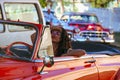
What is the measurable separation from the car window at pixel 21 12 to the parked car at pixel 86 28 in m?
6.63

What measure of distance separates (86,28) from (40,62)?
15315mm


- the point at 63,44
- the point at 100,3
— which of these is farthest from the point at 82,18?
the point at 100,3

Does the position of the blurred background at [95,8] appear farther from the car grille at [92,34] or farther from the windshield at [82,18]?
the car grille at [92,34]

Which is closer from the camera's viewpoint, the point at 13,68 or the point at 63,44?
the point at 13,68

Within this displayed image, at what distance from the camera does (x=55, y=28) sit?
7012 millimetres

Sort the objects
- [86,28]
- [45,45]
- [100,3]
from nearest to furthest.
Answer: [45,45], [86,28], [100,3]

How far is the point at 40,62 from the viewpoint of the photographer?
5156mm

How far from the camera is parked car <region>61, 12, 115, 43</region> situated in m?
19.2

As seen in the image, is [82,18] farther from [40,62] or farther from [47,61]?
[47,61]

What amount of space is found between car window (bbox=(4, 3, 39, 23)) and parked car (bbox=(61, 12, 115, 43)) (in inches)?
261

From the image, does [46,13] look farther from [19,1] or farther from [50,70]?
[50,70]

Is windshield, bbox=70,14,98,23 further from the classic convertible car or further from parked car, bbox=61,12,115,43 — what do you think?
the classic convertible car

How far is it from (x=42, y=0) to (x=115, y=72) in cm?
3225

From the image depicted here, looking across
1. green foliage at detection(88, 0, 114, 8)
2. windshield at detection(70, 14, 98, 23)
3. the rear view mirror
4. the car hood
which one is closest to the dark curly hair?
the rear view mirror
